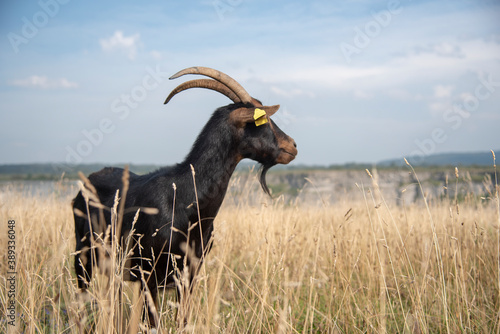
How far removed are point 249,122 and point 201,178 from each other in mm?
634

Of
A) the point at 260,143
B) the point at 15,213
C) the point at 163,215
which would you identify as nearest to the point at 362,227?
the point at 260,143

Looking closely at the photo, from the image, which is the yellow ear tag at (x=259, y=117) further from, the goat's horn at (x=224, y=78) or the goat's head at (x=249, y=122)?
the goat's horn at (x=224, y=78)

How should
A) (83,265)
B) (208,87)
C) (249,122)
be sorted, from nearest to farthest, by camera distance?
(249,122) → (208,87) → (83,265)

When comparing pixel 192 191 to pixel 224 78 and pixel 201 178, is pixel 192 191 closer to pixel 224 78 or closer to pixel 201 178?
pixel 201 178

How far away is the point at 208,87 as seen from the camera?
369cm

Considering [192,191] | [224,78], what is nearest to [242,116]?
[224,78]

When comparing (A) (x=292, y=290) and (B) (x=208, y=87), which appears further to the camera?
(B) (x=208, y=87)

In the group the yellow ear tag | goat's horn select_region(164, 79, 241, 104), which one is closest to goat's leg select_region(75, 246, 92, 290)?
goat's horn select_region(164, 79, 241, 104)

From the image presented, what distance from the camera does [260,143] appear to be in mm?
3590

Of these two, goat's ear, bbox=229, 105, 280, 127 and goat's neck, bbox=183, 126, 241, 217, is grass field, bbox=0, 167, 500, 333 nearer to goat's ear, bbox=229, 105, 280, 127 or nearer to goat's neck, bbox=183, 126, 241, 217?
goat's neck, bbox=183, 126, 241, 217

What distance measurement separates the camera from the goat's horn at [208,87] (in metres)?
3.63

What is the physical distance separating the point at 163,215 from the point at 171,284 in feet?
1.93

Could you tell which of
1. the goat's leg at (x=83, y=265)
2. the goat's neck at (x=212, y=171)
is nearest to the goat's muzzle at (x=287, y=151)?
the goat's neck at (x=212, y=171)

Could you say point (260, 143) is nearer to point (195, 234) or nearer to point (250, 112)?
point (250, 112)
